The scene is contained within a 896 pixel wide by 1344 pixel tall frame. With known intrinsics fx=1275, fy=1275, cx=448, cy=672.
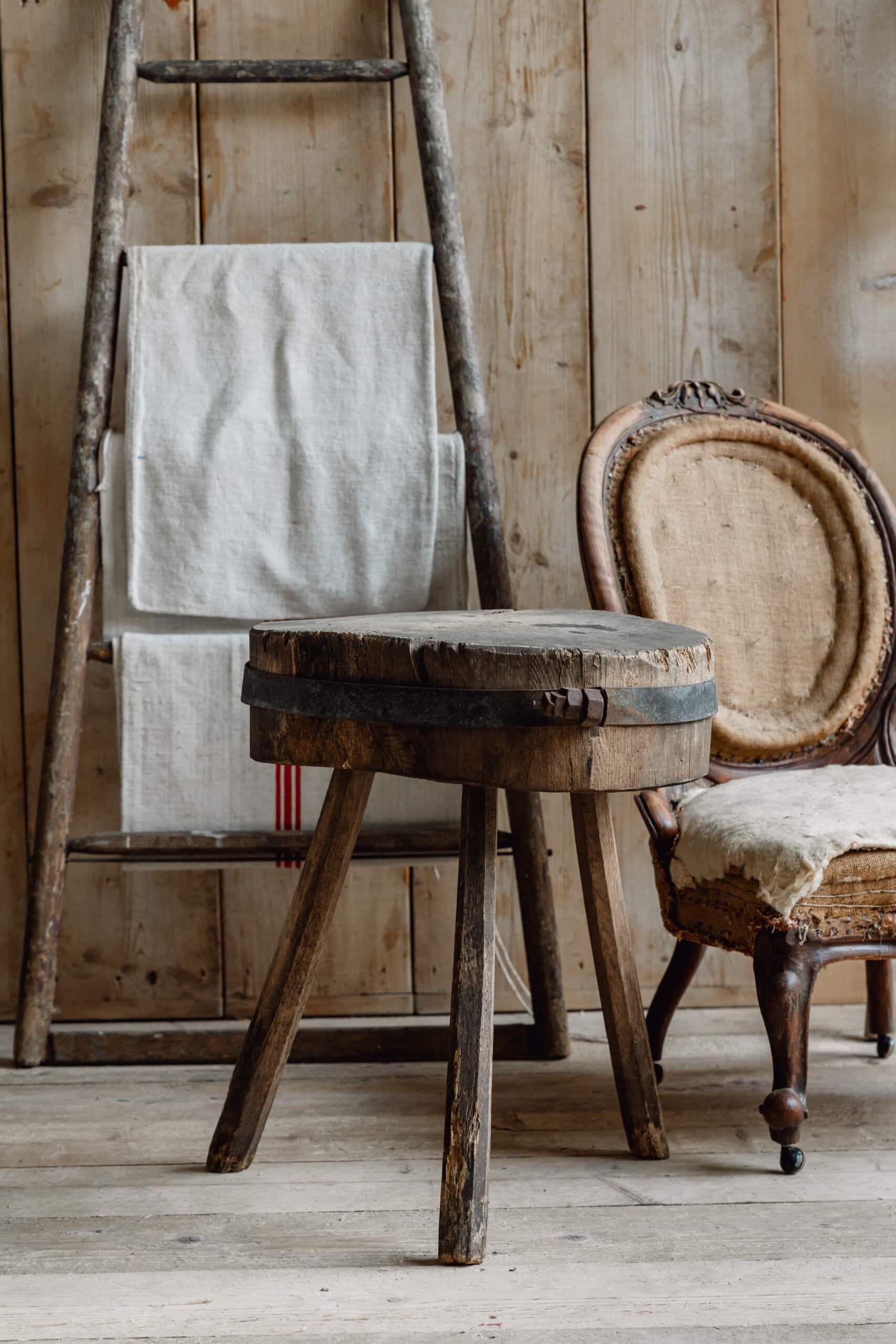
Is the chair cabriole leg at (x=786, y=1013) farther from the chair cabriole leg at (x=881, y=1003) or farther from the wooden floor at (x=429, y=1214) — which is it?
the chair cabriole leg at (x=881, y=1003)

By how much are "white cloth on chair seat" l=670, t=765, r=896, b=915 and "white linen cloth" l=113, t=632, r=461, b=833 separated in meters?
0.35

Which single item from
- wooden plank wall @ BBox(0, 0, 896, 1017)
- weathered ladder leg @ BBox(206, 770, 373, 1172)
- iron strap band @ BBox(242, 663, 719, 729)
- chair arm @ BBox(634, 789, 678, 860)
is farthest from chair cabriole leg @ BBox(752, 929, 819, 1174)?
wooden plank wall @ BBox(0, 0, 896, 1017)

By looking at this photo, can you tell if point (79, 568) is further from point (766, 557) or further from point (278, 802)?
point (766, 557)

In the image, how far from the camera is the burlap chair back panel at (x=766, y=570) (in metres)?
1.45

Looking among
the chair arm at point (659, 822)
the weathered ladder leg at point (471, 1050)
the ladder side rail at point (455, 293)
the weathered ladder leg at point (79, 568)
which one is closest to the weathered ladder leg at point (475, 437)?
the ladder side rail at point (455, 293)

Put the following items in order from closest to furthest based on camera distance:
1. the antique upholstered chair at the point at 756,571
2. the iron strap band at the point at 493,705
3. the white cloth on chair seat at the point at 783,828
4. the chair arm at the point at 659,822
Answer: the iron strap band at the point at 493,705
the white cloth on chair seat at the point at 783,828
the chair arm at the point at 659,822
the antique upholstered chair at the point at 756,571

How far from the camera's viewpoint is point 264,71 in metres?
1.50

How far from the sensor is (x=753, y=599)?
148 cm

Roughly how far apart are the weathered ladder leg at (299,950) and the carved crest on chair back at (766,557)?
17.1 inches

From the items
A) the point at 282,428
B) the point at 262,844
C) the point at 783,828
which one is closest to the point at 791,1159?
the point at 783,828

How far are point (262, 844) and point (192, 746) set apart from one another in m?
0.14

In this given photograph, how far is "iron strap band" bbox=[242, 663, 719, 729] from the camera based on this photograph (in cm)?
93

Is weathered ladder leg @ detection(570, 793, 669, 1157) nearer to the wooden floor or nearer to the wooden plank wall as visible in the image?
the wooden floor

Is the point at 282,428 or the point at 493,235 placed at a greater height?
the point at 493,235
